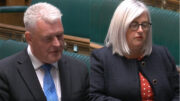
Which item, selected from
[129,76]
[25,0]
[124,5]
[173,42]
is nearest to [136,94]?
[129,76]

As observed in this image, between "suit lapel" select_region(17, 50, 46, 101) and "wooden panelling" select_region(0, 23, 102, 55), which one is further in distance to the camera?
"wooden panelling" select_region(0, 23, 102, 55)

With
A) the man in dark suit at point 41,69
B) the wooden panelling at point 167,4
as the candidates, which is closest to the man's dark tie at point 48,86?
the man in dark suit at point 41,69

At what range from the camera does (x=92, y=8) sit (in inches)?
39.2

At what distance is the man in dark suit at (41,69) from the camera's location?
522mm

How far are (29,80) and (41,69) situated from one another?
0.03 meters

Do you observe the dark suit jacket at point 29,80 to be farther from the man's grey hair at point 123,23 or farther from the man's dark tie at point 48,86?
the man's grey hair at point 123,23

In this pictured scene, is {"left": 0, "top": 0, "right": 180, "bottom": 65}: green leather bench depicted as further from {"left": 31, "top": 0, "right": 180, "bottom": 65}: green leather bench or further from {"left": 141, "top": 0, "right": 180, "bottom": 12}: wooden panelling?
{"left": 141, "top": 0, "right": 180, "bottom": 12}: wooden panelling

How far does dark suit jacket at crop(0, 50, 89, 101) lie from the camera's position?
0.53 m

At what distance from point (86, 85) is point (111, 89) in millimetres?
87

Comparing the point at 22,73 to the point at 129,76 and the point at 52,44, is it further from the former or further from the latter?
the point at 129,76

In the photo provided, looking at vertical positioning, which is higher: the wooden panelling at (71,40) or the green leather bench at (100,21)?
the green leather bench at (100,21)

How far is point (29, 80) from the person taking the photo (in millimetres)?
540

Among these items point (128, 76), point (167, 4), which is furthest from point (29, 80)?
point (167, 4)

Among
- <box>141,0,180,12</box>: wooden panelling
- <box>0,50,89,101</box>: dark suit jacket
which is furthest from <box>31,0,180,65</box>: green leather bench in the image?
<box>0,50,89,101</box>: dark suit jacket
